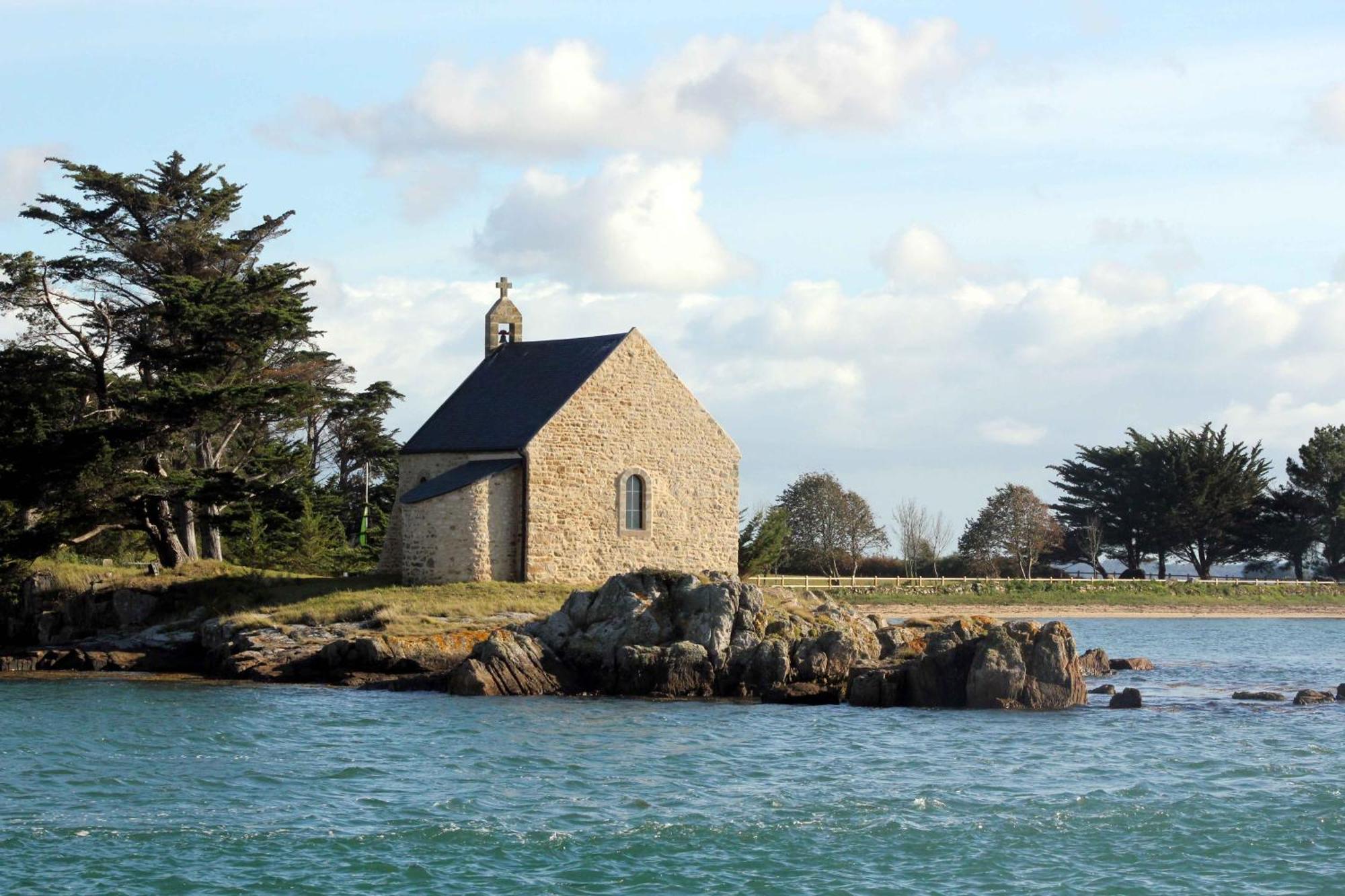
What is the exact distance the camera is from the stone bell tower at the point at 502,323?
44.2m

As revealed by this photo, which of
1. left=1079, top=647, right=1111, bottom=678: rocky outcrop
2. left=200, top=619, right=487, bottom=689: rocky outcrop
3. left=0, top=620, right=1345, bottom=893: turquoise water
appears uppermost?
left=200, top=619, right=487, bottom=689: rocky outcrop

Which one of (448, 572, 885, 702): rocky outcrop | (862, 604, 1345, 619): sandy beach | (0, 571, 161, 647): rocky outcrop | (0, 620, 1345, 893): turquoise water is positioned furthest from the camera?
(862, 604, 1345, 619): sandy beach

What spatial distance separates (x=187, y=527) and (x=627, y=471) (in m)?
12.5

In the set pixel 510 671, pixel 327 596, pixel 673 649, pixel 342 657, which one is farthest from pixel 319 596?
pixel 673 649

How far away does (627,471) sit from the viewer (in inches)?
1529

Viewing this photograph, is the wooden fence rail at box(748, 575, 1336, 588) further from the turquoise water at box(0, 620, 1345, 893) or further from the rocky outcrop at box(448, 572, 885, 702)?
the turquoise water at box(0, 620, 1345, 893)

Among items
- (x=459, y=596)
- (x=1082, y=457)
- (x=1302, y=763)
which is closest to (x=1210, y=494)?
(x=1082, y=457)

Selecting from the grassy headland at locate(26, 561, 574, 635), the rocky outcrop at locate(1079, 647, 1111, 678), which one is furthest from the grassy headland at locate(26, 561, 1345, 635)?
the rocky outcrop at locate(1079, 647, 1111, 678)

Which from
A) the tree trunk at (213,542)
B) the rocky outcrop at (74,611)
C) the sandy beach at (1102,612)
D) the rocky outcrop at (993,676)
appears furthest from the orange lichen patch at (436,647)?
the sandy beach at (1102,612)

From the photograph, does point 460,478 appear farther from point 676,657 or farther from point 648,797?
point 648,797

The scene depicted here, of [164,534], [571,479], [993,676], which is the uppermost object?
[571,479]

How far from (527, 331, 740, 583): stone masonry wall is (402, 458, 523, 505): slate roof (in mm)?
773

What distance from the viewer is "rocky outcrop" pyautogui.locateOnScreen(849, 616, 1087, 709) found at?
2844 centimetres

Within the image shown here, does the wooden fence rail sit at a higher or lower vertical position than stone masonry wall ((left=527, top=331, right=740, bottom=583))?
lower
